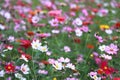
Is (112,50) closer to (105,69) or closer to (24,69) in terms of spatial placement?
(105,69)

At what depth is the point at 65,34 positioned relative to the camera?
183 inches

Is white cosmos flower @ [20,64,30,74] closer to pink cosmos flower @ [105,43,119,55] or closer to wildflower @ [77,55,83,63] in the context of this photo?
wildflower @ [77,55,83,63]

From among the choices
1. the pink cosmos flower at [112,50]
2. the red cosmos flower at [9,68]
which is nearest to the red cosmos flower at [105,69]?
the pink cosmos flower at [112,50]

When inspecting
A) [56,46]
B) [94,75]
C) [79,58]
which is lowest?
[94,75]

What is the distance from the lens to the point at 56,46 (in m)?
4.23

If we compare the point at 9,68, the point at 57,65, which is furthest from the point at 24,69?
the point at 57,65

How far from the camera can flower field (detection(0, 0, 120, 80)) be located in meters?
3.45

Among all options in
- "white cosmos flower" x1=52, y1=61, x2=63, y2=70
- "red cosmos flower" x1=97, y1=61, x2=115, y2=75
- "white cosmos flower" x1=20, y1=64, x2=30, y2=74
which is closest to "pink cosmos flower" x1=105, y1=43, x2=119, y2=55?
"red cosmos flower" x1=97, y1=61, x2=115, y2=75

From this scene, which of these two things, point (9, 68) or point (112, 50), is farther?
point (112, 50)

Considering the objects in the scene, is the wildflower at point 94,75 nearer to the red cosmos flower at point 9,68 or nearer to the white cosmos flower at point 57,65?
the white cosmos flower at point 57,65

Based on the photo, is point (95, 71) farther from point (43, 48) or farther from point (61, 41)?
point (61, 41)

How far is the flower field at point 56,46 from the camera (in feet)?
11.3

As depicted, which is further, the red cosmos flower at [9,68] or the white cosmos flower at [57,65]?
the white cosmos flower at [57,65]

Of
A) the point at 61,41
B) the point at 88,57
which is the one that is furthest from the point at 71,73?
the point at 61,41
